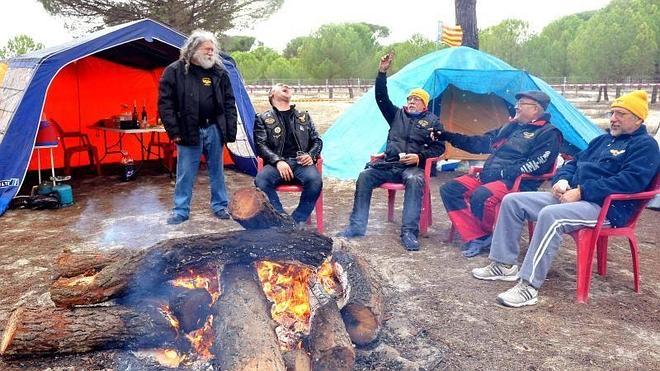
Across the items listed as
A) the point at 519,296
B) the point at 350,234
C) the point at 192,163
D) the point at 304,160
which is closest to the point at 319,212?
the point at 350,234

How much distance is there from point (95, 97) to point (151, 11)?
10064 mm

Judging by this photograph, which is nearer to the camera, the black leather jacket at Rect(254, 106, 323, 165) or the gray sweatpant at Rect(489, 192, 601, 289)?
the gray sweatpant at Rect(489, 192, 601, 289)

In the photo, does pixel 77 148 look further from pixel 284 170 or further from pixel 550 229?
pixel 550 229

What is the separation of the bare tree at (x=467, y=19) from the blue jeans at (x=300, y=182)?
17.1 ft

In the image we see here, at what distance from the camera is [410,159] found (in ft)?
15.5

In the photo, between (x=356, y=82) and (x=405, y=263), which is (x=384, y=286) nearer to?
(x=405, y=263)

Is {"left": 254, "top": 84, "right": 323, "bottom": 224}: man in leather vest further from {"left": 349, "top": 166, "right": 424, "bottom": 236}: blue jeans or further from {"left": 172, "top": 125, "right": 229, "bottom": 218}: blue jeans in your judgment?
{"left": 172, "top": 125, "right": 229, "bottom": 218}: blue jeans

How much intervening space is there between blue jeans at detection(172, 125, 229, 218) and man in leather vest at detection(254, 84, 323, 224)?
67 cm

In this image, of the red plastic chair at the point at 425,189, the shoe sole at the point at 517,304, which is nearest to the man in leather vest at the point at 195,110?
the red plastic chair at the point at 425,189

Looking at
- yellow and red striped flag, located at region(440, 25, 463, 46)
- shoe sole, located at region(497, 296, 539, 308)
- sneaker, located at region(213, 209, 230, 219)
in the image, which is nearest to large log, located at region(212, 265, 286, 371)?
shoe sole, located at region(497, 296, 539, 308)

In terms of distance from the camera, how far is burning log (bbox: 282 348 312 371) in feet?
7.84

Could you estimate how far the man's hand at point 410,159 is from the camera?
15.5ft

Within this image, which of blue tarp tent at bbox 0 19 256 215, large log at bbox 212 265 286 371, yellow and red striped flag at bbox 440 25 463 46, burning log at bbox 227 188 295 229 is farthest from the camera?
yellow and red striped flag at bbox 440 25 463 46

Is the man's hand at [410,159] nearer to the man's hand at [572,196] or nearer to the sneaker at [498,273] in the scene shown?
the sneaker at [498,273]
